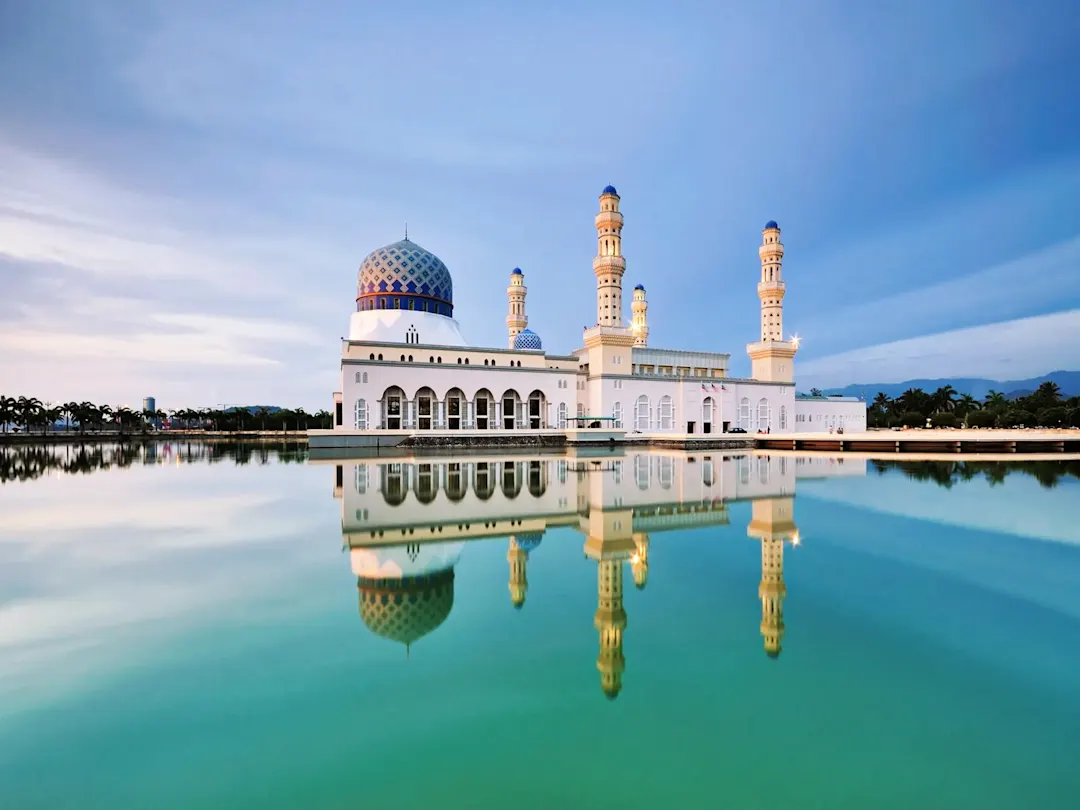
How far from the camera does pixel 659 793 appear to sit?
2457 millimetres

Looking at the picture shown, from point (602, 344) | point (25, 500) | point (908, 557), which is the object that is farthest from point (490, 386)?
point (908, 557)

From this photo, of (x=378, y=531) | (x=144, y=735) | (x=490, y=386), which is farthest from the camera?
(x=490, y=386)

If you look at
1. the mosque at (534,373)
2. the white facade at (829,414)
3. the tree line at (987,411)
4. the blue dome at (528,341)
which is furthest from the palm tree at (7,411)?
the tree line at (987,411)

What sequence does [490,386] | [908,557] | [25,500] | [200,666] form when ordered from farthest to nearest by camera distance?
[490,386]
[25,500]
[908,557]
[200,666]

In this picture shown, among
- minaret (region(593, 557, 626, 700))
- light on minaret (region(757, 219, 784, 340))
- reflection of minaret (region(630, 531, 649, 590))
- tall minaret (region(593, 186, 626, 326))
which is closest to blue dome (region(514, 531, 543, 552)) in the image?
minaret (region(593, 557, 626, 700))

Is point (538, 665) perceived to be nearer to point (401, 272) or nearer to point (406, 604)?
point (406, 604)

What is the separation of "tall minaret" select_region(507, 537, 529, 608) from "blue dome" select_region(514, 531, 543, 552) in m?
0.06

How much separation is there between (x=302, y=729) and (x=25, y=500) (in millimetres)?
13006

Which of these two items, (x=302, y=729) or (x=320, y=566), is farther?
(x=320, y=566)

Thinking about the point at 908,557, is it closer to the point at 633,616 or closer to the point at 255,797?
the point at 633,616

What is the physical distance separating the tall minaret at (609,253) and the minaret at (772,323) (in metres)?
12.6

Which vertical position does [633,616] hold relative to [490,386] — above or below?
below

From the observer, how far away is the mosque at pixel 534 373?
112 ft

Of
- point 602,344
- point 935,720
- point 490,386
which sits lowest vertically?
point 935,720
